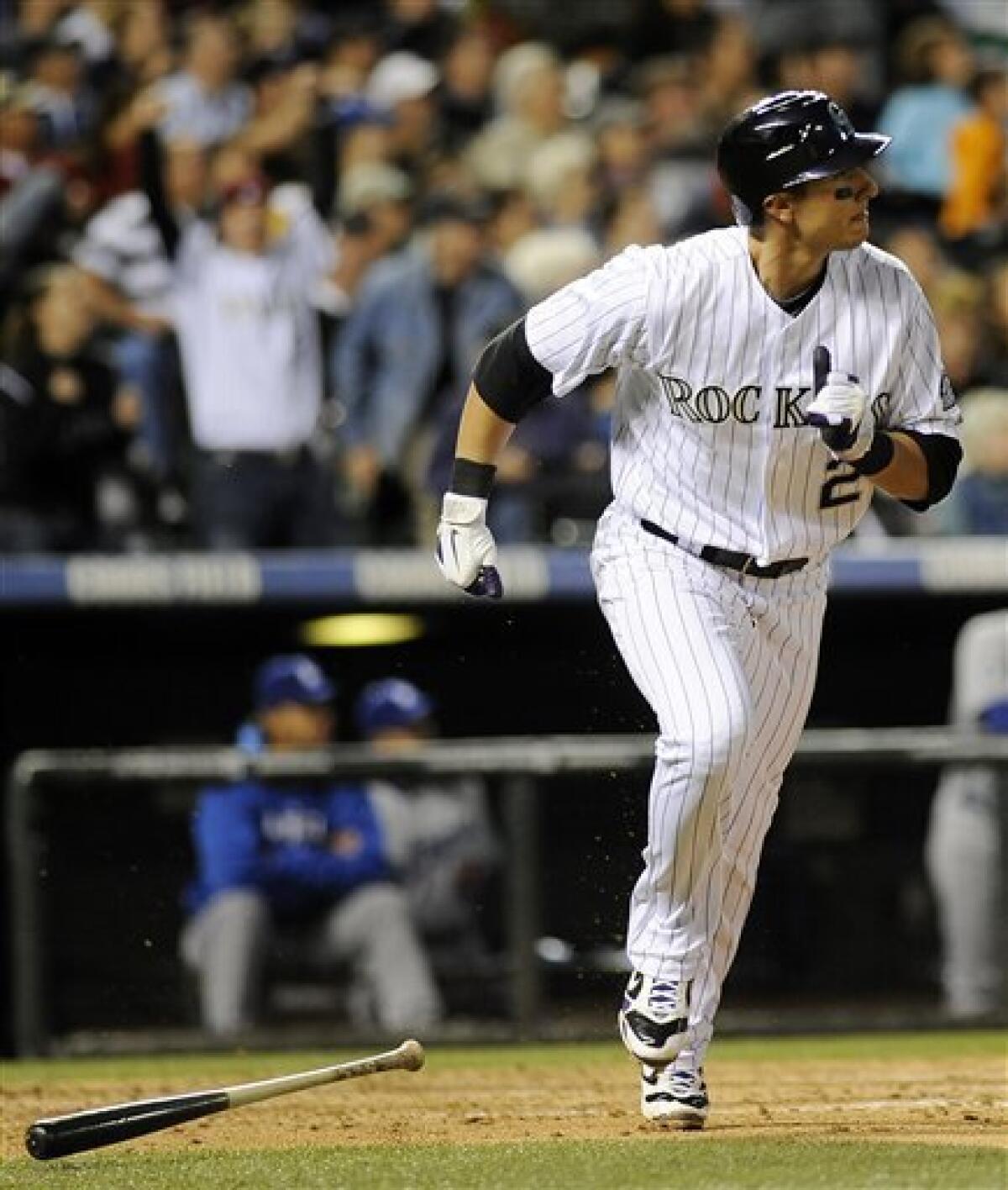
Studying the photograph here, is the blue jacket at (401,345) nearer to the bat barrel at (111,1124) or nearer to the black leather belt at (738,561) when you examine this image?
the black leather belt at (738,561)

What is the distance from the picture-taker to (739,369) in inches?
191

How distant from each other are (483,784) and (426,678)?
4.48 feet

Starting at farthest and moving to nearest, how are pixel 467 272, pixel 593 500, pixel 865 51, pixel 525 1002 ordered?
pixel 865 51 → pixel 467 272 → pixel 593 500 → pixel 525 1002

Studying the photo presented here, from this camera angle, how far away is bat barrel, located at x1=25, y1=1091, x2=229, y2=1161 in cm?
464

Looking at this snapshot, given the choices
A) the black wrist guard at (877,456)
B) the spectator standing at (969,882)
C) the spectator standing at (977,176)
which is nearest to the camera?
the black wrist guard at (877,456)

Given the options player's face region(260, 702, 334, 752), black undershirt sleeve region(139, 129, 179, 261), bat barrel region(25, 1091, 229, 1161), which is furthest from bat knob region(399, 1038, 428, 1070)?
black undershirt sleeve region(139, 129, 179, 261)

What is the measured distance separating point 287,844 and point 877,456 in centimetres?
357

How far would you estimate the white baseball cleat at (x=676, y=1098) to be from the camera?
16.4 ft

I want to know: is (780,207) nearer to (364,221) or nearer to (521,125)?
(364,221)

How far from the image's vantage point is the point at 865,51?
39.6 ft

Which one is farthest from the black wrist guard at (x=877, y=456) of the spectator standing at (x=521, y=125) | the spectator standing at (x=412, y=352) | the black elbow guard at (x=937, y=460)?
the spectator standing at (x=521, y=125)

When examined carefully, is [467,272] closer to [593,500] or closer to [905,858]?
[593,500]

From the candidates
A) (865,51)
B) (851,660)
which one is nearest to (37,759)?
(851,660)

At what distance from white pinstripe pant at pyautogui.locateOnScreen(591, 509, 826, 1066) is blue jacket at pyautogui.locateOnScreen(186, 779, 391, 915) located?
9.57 feet
